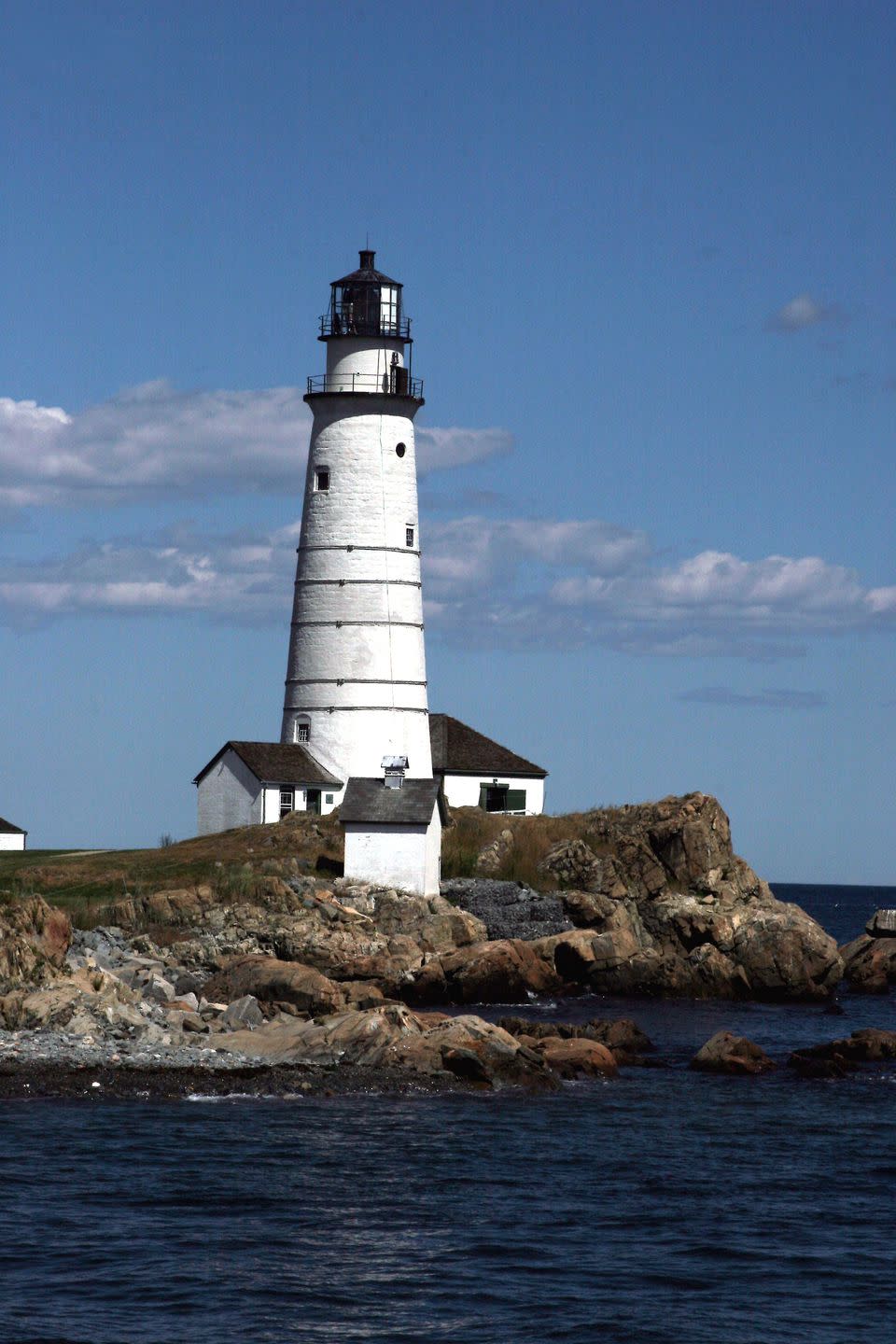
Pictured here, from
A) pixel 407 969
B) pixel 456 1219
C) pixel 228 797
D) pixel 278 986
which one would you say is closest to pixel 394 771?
pixel 228 797

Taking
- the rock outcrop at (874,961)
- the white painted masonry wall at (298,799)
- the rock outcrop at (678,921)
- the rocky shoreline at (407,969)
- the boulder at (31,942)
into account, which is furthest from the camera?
the rock outcrop at (874,961)

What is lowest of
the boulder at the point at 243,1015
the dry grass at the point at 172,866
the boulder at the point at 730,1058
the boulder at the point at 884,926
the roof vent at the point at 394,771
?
the boulder at the point at 730,1058

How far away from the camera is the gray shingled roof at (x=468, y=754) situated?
202 ft

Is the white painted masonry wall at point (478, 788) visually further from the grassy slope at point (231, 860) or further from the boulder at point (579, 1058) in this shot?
the boulder at point (579, 1058)

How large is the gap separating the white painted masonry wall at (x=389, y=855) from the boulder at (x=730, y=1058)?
15.3m

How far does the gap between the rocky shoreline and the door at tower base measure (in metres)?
0.75

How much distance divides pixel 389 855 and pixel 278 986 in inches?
509

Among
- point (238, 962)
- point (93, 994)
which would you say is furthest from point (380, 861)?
point (93, 994)

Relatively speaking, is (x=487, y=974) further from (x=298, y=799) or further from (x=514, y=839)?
(x=298, y=799)

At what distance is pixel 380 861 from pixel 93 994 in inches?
672

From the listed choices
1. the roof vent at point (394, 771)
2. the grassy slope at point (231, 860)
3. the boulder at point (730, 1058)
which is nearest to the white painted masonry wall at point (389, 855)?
the grassy slope at point (231, 860)

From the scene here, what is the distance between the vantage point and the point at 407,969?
44094mm

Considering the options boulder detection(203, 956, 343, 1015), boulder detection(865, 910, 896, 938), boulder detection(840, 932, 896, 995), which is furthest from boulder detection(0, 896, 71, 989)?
boulder detection(865, 910, 896, 938)

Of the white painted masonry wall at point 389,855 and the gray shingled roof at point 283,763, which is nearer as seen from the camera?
the white painted masonry wall at point 389,855
